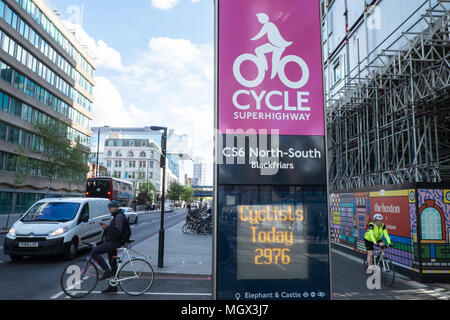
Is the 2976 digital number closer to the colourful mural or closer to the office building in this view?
the colourful mural

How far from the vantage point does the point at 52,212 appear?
10.5 metres

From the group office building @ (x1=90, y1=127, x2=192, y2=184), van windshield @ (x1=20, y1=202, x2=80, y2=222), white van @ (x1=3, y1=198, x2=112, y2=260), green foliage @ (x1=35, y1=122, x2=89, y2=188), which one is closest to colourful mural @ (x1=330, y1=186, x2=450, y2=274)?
white van @ (x1=3, y1=198, x2=112, y2=260)

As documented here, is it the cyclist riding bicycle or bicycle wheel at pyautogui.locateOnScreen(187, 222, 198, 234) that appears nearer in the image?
the cyclist riding bicycle

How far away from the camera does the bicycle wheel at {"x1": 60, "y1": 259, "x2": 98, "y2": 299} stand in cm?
620

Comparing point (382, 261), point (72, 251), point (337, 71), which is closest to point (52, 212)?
point (72, 251)

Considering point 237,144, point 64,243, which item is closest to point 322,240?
point 237,144

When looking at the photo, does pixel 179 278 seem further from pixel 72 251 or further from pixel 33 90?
pixel 33 90

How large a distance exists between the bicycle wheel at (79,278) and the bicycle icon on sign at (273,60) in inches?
195

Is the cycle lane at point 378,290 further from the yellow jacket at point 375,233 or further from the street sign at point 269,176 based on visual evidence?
the street sign at point 269,176

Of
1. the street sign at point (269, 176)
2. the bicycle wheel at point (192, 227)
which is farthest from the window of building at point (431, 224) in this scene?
the bicycle wheel at point (192, 227)

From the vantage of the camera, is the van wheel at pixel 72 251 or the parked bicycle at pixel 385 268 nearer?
the parked bicycle at pixel 385 268

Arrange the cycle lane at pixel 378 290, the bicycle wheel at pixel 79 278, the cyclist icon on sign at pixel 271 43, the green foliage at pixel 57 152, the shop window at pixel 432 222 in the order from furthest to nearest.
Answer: the green foliage at pixel 57 152 < the shop window at pixel 432 222 < the cycle lane at pixel 378 290 < the bicycle wheel at pixel 79 278 < the cyclist icon on sign at pixel 271 43

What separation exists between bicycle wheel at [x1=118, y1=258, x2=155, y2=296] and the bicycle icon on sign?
451 cm

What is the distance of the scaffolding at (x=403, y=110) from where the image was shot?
39.9 feet
